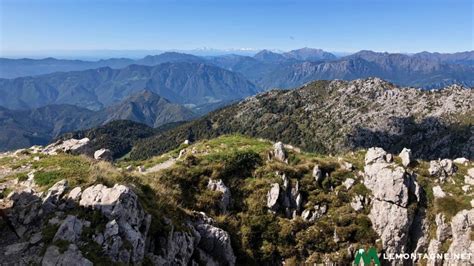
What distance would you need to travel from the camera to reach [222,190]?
2684cm

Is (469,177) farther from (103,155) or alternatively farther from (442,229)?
(103,155)

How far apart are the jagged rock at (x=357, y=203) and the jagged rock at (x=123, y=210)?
1578 cm

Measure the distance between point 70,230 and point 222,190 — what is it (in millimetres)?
12283

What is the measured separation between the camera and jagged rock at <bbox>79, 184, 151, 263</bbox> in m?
17.7

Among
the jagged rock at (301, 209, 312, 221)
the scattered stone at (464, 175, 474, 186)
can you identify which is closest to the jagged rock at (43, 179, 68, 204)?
the jagged rock at (301, 209, 312, 221)

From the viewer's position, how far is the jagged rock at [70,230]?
15.9 m

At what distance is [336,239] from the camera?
85.3 feet

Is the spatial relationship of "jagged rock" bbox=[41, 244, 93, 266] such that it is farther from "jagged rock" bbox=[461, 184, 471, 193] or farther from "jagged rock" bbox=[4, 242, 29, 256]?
"jagged rock" bbox=[461, 184, 471, 193]

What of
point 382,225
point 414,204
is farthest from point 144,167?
point 414,204

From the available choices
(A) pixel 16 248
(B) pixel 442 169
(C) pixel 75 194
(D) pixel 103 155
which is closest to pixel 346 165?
(B) pixel 442 169

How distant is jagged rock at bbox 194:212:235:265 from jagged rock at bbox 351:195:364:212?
1008 centimetres

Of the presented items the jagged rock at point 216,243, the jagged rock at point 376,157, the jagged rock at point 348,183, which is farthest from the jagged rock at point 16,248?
the jagged rock at point 376,157

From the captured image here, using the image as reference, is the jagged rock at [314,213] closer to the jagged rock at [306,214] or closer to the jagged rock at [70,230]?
the jagged rock at [306,214]

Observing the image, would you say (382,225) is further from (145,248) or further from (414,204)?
(145,248)
